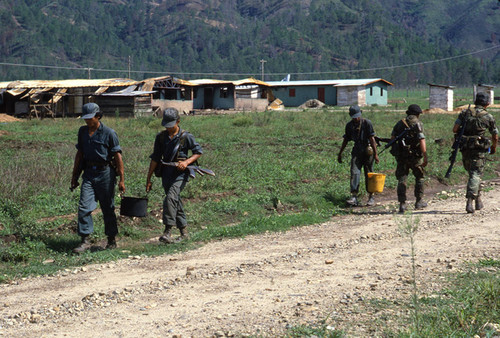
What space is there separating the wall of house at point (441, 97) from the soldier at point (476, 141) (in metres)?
41.4

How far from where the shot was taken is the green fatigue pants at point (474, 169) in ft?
35.4

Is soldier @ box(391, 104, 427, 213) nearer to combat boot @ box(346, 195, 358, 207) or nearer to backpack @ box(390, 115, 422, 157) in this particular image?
A: backpack @ box(390, 115, 422, 157)

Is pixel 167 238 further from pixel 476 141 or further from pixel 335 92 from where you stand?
pixel 335 92

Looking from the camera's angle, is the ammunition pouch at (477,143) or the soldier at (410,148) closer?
the ammunition pouch at (477,143)

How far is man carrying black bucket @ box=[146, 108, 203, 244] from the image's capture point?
8758 mm

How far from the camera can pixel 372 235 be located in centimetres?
908

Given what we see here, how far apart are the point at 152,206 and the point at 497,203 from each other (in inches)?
246

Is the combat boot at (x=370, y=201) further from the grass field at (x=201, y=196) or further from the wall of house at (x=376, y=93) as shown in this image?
the wall of house at (x=376, y=93)

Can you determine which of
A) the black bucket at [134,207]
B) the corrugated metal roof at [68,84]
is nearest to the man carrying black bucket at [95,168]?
the black bucket at [134,207]

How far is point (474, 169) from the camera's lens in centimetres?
1095

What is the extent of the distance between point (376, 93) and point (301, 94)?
774cm

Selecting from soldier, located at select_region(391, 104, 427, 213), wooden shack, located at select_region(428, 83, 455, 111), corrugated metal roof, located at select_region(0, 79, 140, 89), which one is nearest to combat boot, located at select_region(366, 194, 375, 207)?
soldier, located at select_region(391, 104, 427, 213)

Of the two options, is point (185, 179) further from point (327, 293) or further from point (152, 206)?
point (327, 293)

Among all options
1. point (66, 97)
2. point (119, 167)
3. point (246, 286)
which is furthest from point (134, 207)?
point (66, 97)
